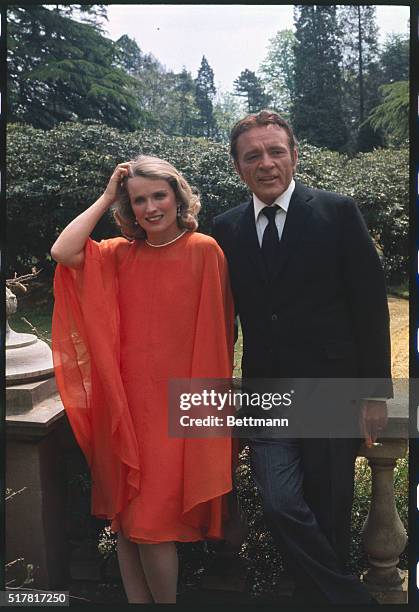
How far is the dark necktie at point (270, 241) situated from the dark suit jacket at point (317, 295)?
20 mm

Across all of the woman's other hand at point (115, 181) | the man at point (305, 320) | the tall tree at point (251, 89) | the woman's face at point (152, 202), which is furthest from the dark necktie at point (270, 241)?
the tall tree at point (251, 89)

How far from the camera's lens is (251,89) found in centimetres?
244

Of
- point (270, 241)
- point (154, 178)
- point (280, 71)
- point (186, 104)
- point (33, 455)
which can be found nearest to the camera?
point (154, 178)

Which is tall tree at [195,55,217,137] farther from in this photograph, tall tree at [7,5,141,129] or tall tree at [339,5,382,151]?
tall tree at [339,5,382,151]

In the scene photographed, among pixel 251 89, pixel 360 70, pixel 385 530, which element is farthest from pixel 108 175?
pixel 385 530

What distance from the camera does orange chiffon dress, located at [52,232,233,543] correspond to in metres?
2.05

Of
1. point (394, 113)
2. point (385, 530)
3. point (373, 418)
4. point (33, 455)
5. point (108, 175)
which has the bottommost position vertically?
point (385, 530)

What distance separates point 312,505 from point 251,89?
1.44m

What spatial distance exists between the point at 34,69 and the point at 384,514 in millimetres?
1973

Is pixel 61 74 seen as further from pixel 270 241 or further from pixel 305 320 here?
pixel 305 320

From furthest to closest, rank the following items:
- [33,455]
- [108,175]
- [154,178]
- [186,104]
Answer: [108,175], [186,104], [33,455], [154,178]

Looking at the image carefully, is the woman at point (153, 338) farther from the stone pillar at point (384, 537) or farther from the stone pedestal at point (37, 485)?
the stone pillar at point (384, 537)

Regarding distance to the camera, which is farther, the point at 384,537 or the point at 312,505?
the point at 384,537

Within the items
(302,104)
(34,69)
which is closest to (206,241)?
(302,104)
